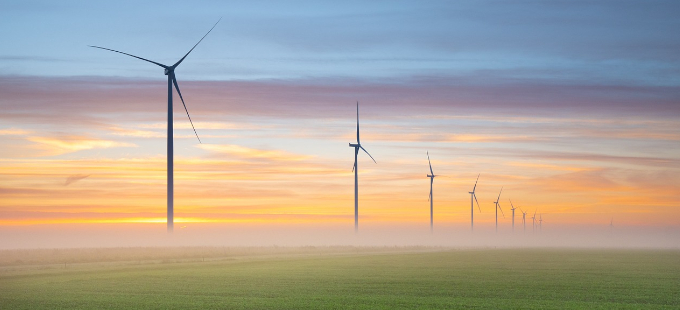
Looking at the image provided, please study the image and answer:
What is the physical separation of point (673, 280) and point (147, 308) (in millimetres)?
39415

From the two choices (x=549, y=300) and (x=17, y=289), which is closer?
(x=549, y=300)

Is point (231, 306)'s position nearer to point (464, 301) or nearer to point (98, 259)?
point (464, 301)

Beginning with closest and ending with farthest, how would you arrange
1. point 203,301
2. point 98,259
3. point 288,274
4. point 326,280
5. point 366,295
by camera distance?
point 203,301, point 366,295, point 326,280, point 288,274, point 98,259

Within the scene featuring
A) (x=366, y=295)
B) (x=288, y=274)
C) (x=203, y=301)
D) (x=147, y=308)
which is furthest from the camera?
(x=288, y=274)

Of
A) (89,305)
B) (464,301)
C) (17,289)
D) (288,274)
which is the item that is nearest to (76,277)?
(17,289)

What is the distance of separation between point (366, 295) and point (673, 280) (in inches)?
1065

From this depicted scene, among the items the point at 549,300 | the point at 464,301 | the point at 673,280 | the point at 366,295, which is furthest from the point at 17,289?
the point at 673,280

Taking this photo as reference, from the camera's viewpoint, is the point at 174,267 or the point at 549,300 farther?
the point at 174,267

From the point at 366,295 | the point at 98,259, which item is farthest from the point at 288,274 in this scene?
the point at 98,259

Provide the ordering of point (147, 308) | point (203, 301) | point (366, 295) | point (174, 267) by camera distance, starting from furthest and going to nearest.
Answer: point (174, 267) → point (366, 295) → point (203, 301) → point (147, 308)

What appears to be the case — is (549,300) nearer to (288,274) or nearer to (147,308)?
(147,308)

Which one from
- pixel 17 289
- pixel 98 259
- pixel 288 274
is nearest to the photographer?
pixel 17 289

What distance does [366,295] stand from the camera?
4403cm

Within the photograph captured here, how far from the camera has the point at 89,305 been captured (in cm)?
3800
